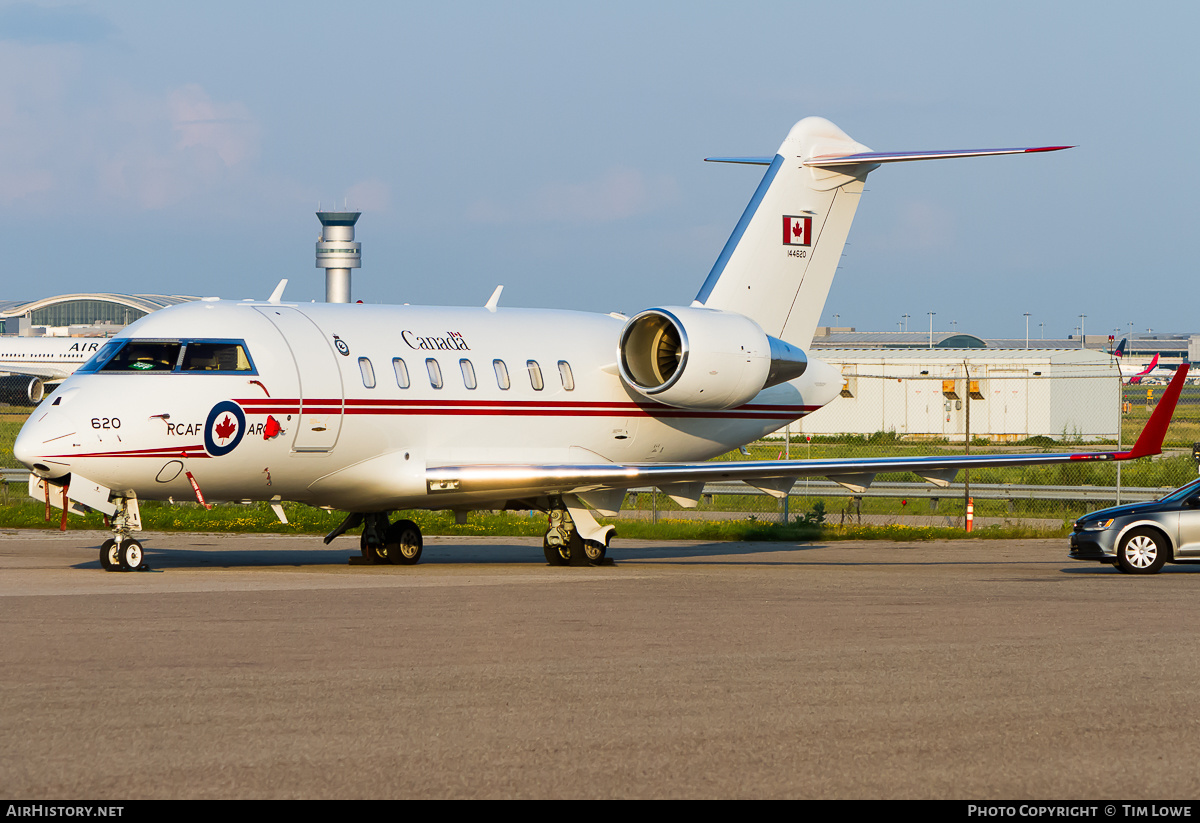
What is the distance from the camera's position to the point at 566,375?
20656mm

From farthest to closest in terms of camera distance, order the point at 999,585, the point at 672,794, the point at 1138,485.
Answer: the point at 1138,485, the point at 999,585, the point at 672,794

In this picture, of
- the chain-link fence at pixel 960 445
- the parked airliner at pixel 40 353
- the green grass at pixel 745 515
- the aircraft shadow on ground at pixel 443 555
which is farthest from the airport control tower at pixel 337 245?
the aircraft shadow on ground at pixel 443 555

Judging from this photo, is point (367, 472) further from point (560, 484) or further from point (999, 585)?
point (999, 585)

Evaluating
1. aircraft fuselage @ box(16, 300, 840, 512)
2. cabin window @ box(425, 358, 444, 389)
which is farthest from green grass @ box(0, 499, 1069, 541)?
cabin window @ box(425, 358, 444, 389)

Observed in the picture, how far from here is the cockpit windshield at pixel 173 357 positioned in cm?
1744

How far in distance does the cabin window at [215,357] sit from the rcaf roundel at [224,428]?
473 millimetres

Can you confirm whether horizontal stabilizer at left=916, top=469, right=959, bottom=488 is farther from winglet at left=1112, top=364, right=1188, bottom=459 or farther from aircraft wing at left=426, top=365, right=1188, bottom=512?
winglet at left=1112, top=364, right=1188, bottom=459

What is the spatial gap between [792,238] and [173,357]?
9948mm

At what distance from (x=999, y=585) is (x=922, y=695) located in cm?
804

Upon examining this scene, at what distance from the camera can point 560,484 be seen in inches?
762

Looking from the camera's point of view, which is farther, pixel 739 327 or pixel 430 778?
pixel 739 327

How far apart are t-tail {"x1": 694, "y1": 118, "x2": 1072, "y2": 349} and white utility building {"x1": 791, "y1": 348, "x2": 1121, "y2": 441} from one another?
75.6 feet

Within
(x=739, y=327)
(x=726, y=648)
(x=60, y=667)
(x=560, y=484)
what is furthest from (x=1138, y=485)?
(x=60, y=667)

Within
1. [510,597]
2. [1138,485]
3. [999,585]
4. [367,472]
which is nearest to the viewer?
[510,597]
